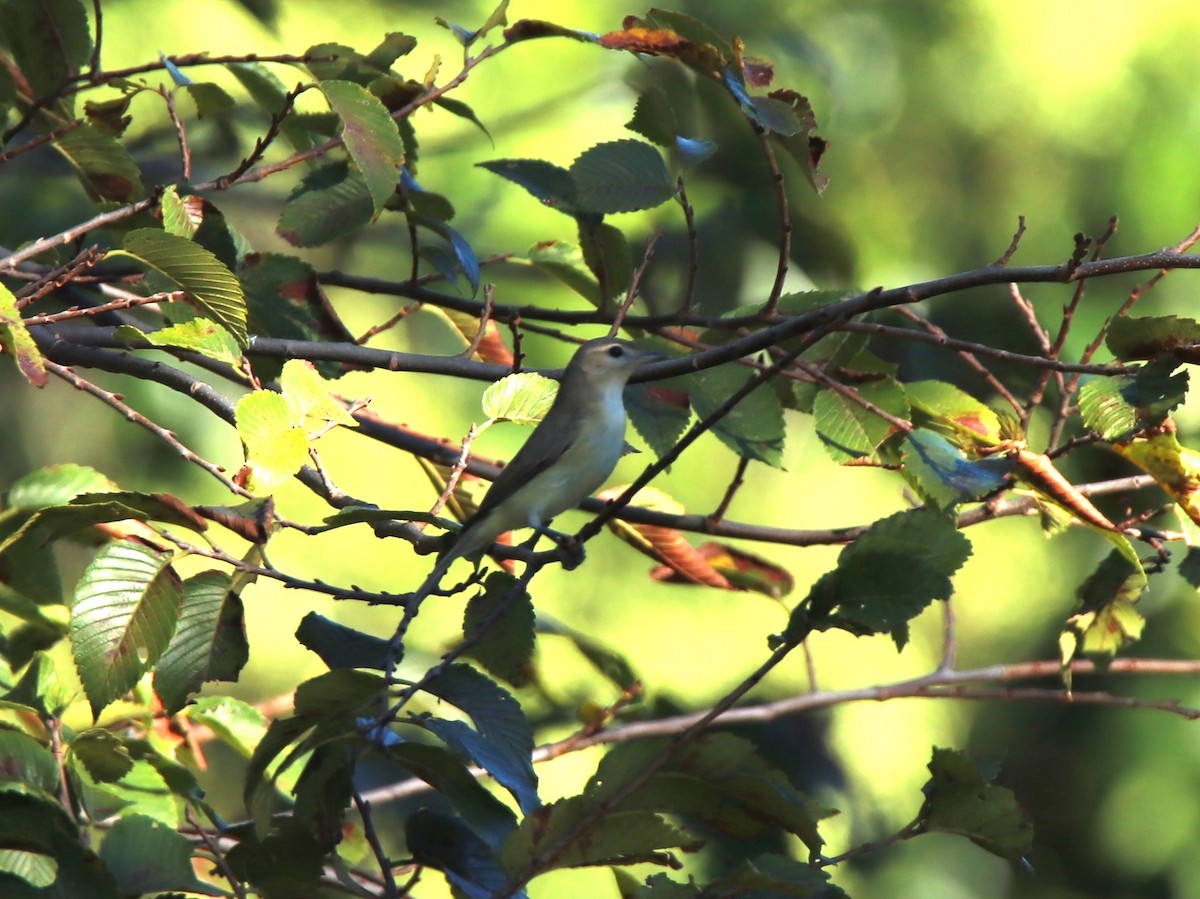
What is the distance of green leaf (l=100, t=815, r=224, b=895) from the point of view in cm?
168

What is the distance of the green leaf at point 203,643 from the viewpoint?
1.77 metres

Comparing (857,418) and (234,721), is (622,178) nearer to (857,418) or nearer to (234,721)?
(857,418)

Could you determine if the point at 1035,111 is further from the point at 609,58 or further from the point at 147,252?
the point at 147,252

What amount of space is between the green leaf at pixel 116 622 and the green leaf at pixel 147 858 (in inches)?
7.5

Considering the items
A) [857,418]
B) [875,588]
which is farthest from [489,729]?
[857,418]

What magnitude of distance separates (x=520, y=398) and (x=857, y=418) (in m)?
0.63

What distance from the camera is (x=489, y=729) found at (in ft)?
5.62

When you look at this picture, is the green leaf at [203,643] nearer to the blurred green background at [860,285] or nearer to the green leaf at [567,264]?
the green leaf at [567,264]

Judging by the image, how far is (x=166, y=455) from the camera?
5.35m

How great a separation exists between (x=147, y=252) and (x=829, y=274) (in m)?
3.36

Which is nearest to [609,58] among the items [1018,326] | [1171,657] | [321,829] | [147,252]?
[1018,326]

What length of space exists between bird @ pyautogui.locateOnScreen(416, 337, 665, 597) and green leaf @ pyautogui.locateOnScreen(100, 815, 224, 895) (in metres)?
0.80

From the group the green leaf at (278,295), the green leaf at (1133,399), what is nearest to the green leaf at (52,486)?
the green leaf at (278,295)

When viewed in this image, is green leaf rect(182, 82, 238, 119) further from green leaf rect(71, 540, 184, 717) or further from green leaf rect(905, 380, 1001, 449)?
green leaf rect(905, 380, 1001, 449)
